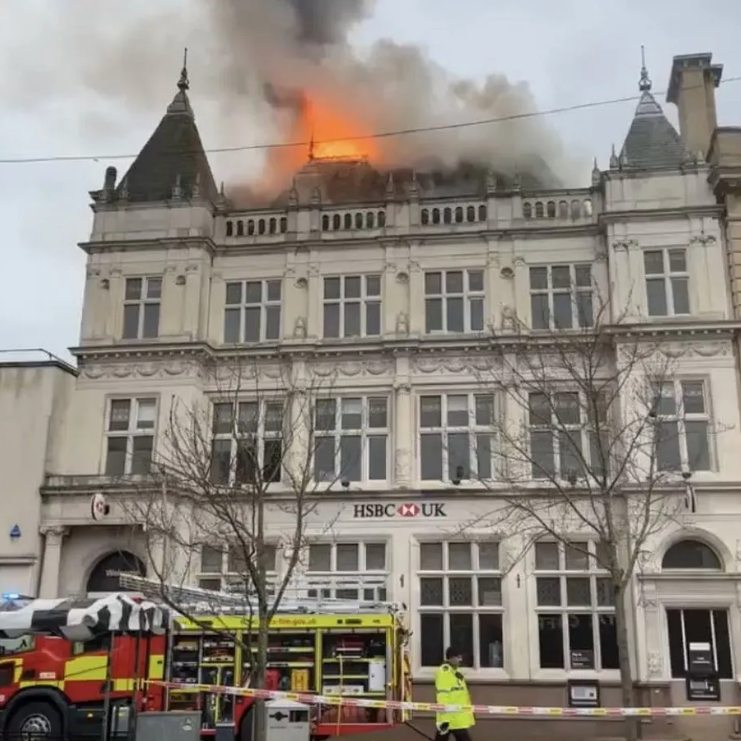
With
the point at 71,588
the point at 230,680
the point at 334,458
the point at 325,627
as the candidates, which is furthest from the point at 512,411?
the point at 71,588

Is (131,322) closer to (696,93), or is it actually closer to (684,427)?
(684,427)

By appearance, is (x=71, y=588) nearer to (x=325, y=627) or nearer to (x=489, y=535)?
(x=325, y=627)

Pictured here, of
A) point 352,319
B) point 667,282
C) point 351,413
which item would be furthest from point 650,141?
point 351,413

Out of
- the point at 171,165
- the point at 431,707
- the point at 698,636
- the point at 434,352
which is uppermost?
the point at 171,165

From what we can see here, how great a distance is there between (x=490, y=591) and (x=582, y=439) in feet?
15.5

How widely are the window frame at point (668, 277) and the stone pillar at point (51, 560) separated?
55.8 feet

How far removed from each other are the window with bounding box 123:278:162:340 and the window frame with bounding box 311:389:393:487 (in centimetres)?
566

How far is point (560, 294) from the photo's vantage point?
25453 mm

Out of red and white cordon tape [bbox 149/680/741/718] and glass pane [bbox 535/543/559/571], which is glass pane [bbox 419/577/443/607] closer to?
glass pane [bbox 535/543/559/571]

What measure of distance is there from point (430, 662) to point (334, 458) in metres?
5.97

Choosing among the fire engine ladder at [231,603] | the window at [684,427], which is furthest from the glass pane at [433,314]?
the fire engine ladder at [231,603]

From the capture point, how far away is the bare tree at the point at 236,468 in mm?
22219

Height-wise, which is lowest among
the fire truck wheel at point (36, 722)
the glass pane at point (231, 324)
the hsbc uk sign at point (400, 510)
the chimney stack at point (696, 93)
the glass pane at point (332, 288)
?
the fire truck wheel at point (36, 722)

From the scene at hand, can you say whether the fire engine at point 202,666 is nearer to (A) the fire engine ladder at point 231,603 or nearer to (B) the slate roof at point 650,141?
(A) the fire engine ladder at point 231,603
